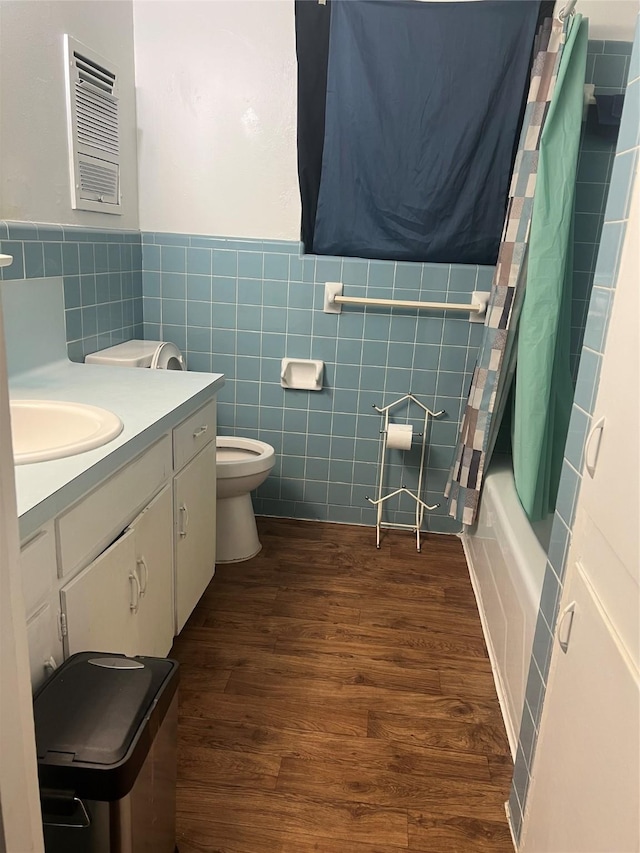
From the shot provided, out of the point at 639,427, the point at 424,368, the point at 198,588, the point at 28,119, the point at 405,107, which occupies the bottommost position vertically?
the point at 198,588

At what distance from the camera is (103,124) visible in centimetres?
247

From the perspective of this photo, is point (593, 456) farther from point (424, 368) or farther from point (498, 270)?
point (424, 368)

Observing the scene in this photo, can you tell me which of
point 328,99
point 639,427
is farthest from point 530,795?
point 328,99

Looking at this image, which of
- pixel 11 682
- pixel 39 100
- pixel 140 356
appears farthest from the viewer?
pixel 140 356

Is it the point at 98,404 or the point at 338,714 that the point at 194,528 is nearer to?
the point at 98,404

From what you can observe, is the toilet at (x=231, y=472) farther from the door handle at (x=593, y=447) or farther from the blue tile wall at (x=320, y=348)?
the door handle at (x=593, y=447)

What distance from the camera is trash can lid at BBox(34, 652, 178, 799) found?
3.40ft

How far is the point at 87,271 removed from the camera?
2.44 metres

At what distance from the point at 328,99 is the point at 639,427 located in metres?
2.21

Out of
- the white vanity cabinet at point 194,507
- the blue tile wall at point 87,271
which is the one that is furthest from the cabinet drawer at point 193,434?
the blue tile wall at point 87,271

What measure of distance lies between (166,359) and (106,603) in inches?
52.8

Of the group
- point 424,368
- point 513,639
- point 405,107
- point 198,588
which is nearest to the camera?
point 513,639

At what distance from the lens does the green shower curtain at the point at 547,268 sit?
7.31 feet

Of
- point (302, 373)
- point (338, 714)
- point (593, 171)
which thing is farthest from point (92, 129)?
point (338, 714)
